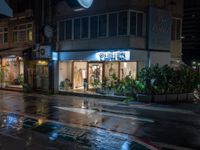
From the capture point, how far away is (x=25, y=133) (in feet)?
34.2

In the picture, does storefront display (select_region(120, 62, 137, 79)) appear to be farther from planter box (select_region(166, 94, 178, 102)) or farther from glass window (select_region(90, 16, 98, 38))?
planter box (select_region(166, 94, 178, 102))

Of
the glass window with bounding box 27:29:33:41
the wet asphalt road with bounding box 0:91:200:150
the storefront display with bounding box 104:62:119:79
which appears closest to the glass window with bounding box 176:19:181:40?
the storefront display with bounding box 104:62:119:79

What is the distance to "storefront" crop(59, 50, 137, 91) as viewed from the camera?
70.6 ft

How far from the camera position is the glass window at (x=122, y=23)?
20.6m

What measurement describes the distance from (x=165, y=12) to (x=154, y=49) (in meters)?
2.97

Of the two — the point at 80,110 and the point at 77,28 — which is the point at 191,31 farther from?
the point at 80,110

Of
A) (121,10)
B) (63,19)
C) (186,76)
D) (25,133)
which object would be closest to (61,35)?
(63,19)

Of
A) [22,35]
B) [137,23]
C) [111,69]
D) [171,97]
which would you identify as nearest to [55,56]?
[111,69]

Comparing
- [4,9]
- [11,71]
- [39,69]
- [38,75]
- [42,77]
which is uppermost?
[4,9]

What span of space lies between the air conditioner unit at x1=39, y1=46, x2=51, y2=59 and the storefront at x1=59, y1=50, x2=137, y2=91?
42.6 inches

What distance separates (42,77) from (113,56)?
7.88 meters

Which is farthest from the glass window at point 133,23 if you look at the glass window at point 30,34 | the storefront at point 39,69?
the glass window at point 30,34

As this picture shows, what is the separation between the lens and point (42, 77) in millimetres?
26109

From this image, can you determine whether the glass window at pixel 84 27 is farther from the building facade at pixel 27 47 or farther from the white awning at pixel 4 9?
the white awning at pixel 4 9
